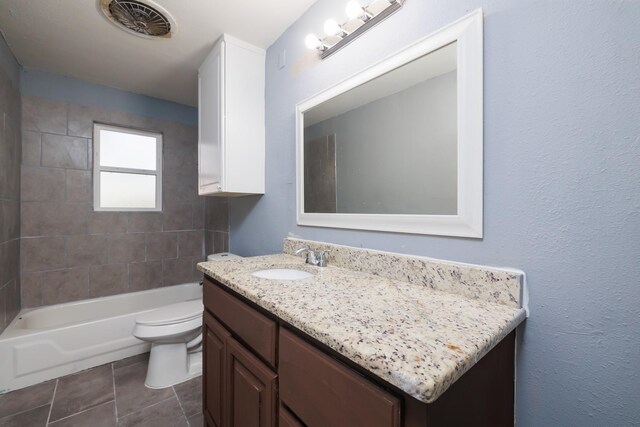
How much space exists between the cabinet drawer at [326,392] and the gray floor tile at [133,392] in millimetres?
1396

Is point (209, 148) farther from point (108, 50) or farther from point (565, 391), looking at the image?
point (565, 391)

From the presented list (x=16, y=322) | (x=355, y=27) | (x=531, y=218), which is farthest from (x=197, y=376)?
(x=355, y=27)

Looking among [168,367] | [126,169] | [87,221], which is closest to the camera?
[168,367]

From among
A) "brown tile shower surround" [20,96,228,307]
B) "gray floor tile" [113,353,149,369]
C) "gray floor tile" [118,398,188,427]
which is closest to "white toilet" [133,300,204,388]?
"gray floor tile" [118,398,188,427]

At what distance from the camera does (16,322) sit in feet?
6.07

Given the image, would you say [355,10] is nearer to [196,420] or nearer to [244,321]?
[244,321]

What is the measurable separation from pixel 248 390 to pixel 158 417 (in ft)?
3.35

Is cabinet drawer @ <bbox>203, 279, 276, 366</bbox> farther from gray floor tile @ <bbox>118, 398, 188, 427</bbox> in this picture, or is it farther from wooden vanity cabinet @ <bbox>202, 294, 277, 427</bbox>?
gray floor tile @ <bbox>118, 398, 188, 427</bbox>

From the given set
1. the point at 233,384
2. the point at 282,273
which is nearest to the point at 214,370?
the point at 233,384

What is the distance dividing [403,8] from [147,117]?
2.58 metres

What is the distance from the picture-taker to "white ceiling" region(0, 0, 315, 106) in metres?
1.42

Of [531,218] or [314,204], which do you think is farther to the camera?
[314,204]

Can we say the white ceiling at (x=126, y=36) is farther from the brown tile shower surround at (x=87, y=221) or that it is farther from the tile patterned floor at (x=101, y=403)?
the tile patterned floor at (x=101, y=403)

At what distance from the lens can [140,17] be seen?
149 centimetres
